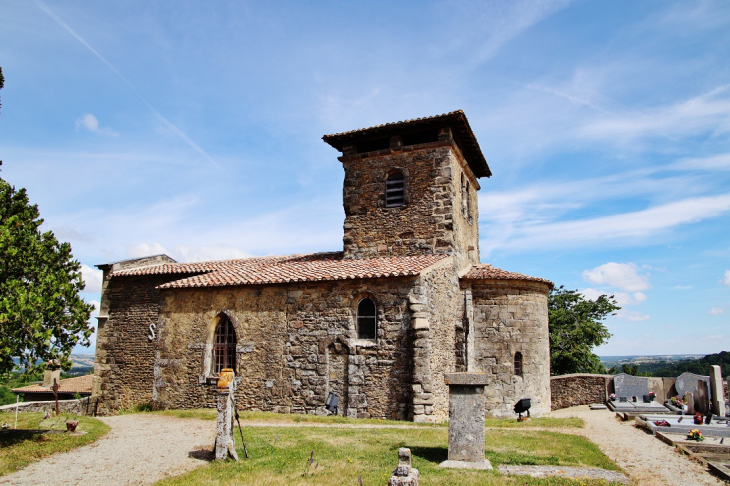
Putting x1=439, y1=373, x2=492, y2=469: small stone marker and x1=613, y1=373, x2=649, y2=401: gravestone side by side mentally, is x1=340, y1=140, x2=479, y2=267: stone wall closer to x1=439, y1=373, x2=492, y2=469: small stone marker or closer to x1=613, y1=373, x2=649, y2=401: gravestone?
x1=613, y1=373, x2=649, y2=401: gravestone

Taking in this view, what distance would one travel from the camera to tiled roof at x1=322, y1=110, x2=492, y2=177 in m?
18.4

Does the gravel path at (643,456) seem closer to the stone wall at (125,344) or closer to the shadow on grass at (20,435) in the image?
the shadow on grass at (20,435)

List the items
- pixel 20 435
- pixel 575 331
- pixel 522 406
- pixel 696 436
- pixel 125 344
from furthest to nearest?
pixel 575 331
pixel 125 344
pixel 522 406
pixel 696 436
pixel 20 435

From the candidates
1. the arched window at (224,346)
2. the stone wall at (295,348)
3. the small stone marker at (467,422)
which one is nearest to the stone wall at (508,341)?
the stone wall at (295,348)

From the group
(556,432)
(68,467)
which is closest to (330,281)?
(556,432)

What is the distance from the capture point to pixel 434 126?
1894 centimetres

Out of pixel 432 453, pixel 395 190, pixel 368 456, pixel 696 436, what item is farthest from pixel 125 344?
pixel 696 436

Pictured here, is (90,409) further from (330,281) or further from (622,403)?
(622,403)

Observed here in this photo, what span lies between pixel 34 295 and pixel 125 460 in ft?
11.9

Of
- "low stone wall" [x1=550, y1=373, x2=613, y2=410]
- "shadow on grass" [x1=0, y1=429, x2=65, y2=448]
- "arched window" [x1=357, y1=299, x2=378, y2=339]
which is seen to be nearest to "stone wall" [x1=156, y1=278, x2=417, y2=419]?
"arched window" [x1=357, y1=299, x2=378, y2=339]

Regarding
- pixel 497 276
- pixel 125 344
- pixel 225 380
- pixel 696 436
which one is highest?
pixel 497 276

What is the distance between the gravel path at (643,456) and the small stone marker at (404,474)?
159 inches

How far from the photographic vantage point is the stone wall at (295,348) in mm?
15406

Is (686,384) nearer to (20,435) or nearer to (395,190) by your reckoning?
(395,190)
